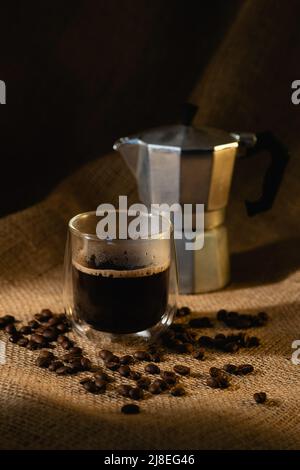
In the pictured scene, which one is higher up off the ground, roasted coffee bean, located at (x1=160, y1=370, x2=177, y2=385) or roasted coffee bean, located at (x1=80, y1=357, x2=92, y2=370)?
roasted coffee bean, located at (x1=160, y1=370, x2=177, y2=385)

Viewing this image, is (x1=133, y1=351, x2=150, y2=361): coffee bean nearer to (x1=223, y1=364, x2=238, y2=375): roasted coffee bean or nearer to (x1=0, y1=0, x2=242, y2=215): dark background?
(x1=223, y1=364, x2=238, y2=375): roasted coffee bean

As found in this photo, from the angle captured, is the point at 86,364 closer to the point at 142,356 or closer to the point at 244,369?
the point at 142,356

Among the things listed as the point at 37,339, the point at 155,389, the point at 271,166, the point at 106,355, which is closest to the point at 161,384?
the point at 155,389

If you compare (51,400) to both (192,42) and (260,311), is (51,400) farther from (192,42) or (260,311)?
(192,42)

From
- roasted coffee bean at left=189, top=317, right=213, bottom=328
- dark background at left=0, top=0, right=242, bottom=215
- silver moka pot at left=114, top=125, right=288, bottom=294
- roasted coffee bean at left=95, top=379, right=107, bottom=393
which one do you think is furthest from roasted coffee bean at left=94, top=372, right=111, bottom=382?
dark background at left=0, top=0, right=242, bottom=215

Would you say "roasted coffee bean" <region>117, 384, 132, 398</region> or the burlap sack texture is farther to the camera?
"roasted coffee bean" <region>117, 384, 132, 398</region>

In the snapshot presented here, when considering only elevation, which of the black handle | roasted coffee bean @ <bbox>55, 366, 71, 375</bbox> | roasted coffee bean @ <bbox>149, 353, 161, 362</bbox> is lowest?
roasted coffee bean @ <bbox>55, 366, 71, 375</bbox>
